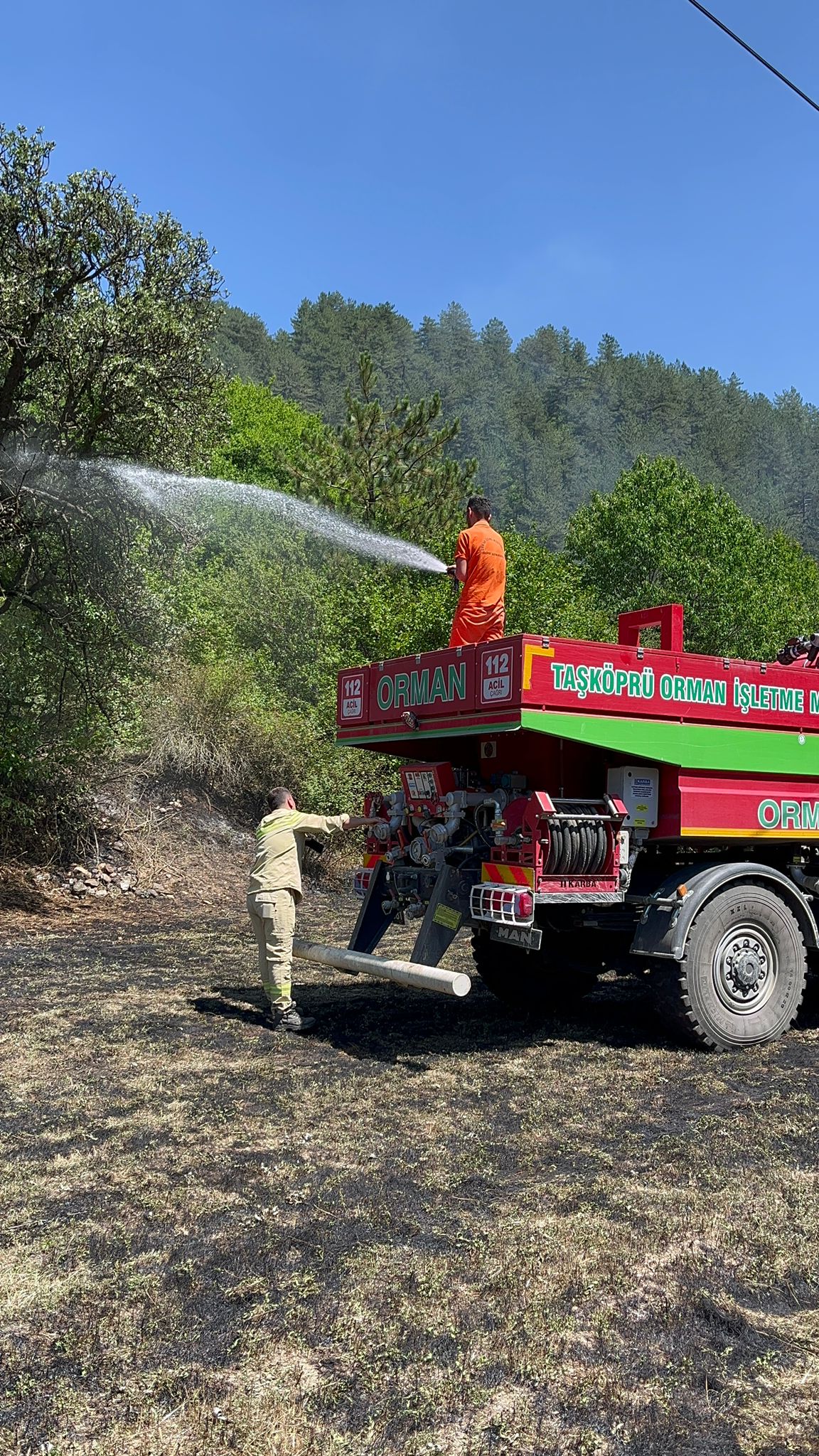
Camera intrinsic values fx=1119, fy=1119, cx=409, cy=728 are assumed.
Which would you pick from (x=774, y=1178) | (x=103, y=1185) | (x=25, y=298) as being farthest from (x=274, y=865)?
(x=25, y=298)

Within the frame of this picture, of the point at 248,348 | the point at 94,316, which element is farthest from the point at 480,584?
the point at 248,348

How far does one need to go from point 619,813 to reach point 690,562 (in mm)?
31010

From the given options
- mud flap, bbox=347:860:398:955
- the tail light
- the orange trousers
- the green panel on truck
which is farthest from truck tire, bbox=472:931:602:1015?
A: the orange trousers

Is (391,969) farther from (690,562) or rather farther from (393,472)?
(690,562)

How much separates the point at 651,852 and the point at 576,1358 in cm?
464

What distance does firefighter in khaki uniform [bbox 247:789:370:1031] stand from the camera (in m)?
7.38

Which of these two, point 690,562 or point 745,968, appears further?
point 690,562

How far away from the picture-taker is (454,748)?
804 cm

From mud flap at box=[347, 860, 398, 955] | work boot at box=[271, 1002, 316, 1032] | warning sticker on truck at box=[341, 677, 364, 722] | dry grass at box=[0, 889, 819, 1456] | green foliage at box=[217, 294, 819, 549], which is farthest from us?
green foliage at box=[217, 294, 819, 549]

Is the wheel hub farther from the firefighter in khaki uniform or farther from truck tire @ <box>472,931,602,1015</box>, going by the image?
the firefighter in khaki uniform

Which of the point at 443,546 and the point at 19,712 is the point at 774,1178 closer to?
Answer: the point at 19,712

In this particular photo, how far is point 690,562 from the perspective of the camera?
36219 mm

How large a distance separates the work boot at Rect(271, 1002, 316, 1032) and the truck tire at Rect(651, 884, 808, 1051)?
2254 mm

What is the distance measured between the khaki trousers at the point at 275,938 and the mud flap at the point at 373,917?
0.50 meters
